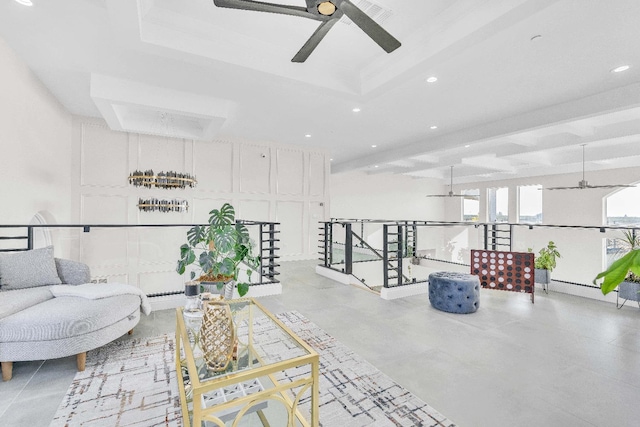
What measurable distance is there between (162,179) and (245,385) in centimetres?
564

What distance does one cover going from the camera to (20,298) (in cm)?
236

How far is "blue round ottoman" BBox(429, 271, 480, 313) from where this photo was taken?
3.68m

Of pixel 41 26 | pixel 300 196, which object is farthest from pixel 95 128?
pixel 300 196

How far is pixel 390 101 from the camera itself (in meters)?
4.76

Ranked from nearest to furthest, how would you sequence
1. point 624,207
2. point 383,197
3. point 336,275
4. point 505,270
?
point 505,270
point 336,275
point 624,207
point 383,197

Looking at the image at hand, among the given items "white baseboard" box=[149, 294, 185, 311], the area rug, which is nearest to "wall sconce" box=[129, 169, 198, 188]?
"white baseboard" box=[149, 294, 185, 311]

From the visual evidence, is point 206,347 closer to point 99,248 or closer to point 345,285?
point 345,285

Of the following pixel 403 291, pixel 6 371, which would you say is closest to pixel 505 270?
pixel 403 291

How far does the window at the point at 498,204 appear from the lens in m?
11.3

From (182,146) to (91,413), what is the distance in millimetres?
5762

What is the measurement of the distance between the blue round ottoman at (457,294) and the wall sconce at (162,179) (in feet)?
17.4

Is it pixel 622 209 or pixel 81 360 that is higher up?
pixel 622 209

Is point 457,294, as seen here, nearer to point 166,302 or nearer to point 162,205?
point 166,302

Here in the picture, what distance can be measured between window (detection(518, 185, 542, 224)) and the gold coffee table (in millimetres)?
10948
